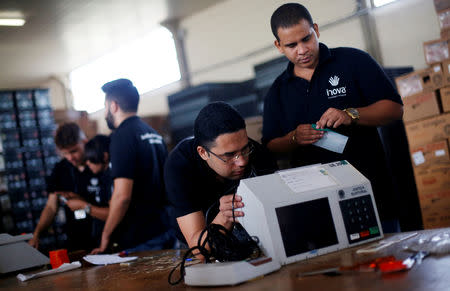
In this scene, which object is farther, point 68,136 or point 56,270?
point 68,136

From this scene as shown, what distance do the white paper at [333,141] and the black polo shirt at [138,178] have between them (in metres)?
1.12

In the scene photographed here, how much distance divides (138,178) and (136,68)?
5242 mm

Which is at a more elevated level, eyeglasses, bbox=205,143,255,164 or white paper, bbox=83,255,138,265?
eyeglasses, bbox=205,143,255,164

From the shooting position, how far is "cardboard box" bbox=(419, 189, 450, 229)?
3.78 metres

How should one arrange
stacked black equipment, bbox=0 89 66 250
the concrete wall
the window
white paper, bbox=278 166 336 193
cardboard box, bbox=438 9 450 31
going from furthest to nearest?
the window → stacked black equipment, bbox=0 89 66 250 → the concrete wall → cardboard box, bbox=438 9 450 31 → white paper, bbox=278 166 336 193

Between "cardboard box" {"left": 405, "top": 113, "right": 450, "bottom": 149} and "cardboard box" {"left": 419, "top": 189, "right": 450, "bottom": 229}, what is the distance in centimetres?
41

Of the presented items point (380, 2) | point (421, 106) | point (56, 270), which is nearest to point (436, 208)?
point (421, 106)

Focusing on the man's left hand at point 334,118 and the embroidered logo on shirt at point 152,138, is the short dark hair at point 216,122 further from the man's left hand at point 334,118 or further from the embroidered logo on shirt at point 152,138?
the embroidered logo on shirt at point 152,138

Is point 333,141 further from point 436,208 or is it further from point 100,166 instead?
point 436,208

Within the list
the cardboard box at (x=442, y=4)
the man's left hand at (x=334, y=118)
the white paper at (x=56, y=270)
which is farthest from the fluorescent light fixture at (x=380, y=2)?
the white paper at (x=56, y=270)

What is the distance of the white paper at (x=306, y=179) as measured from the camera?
140cm

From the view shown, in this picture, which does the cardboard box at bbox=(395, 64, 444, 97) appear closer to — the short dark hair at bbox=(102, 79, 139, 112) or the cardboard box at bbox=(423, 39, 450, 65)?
the cardboard box at bbox=(423, 39, 450, 65)

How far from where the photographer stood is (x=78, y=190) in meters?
3.26

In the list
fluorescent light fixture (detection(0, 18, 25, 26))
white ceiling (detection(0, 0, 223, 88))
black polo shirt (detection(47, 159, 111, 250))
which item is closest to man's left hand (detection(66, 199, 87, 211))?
black polo shirt (detection(47, 159, 111, 250))
